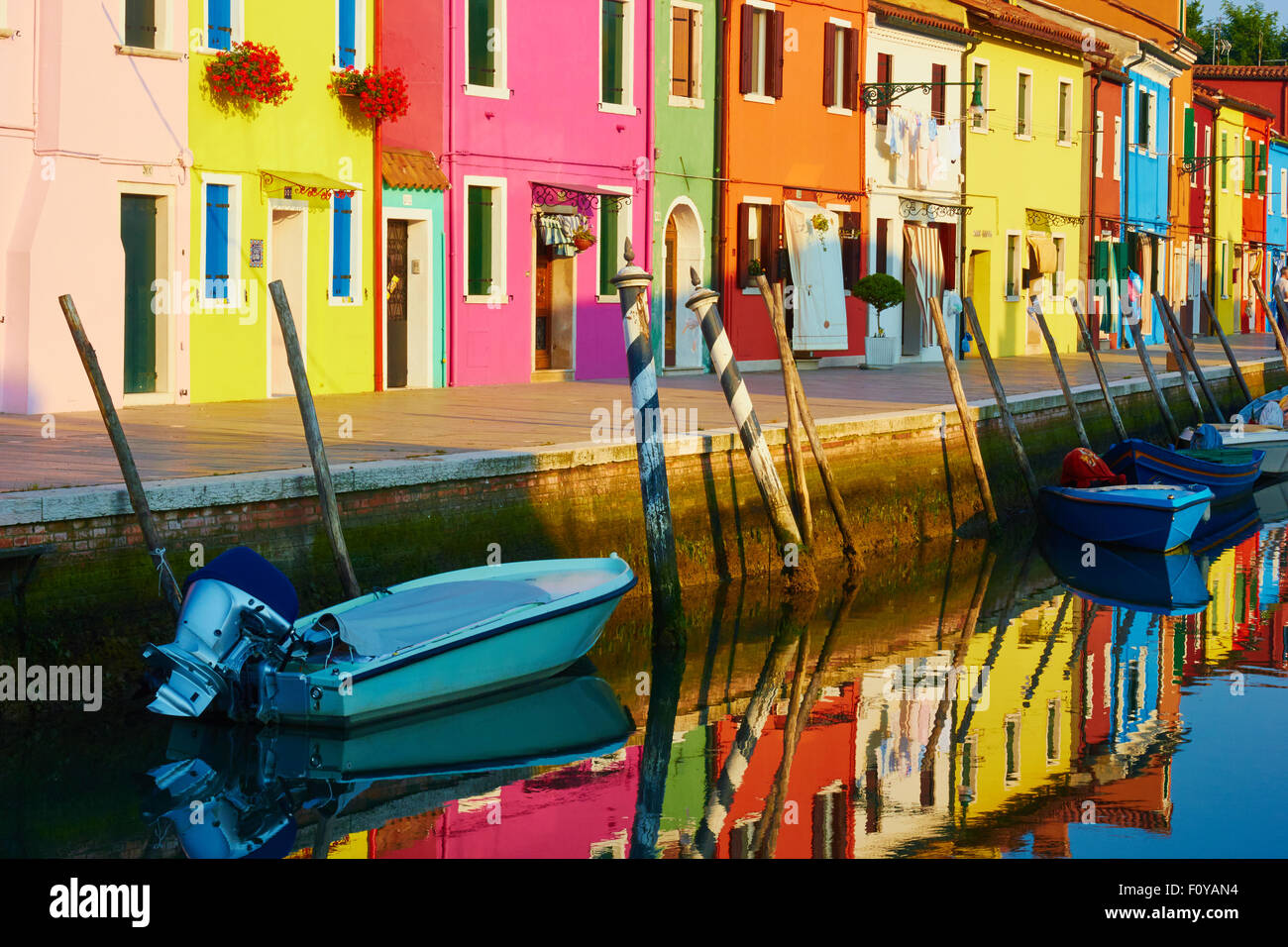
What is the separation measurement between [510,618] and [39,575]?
2835mm

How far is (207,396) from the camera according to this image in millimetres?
19125

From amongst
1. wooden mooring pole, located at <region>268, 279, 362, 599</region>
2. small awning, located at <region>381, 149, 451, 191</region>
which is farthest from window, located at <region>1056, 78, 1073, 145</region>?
wooden mooring pole, located at <region>268, 279, 362, 599</region>

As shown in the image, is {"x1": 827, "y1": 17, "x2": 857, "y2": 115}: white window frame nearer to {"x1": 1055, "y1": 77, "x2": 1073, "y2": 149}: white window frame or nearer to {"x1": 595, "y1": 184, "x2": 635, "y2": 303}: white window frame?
{"x1": 595, "y1": 184, "x2": 635, "y2": 303}: white window frame

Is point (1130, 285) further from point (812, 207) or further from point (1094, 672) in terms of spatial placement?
point (1094, 672)

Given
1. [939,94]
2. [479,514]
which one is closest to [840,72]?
[939,94]

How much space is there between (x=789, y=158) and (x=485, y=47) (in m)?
7.26

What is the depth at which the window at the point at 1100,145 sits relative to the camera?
40.3 m

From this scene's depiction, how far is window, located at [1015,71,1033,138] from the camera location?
118ft

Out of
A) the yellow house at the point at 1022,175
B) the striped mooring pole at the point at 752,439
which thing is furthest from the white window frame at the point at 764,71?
the striped mooring pole at the point at 752,439

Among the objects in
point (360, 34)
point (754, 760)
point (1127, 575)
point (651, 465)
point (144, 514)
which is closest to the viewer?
point (144, 514)

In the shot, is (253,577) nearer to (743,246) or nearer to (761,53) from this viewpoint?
(743,246)

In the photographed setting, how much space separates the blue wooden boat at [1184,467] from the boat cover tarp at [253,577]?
13.7 meters

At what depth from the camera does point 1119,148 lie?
42.0 meters
